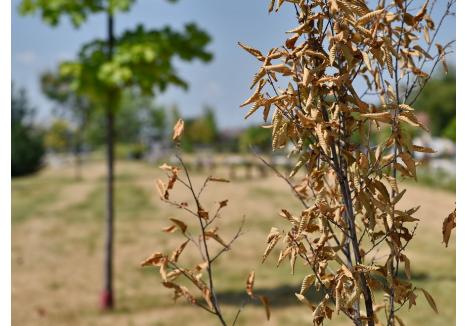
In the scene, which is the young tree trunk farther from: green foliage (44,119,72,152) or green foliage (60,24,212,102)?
green foliage (44,119,72,152)

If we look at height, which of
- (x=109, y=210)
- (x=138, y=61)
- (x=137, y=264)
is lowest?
(x=137, y=264)

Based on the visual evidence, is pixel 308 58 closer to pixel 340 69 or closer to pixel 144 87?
pixel 340 69

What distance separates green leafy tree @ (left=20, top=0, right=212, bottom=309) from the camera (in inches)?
253

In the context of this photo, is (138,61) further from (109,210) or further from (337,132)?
(337,132)

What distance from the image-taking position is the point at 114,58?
6.52m

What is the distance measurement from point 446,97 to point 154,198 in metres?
34.4

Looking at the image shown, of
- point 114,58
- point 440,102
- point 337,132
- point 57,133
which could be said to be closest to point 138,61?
point 114,58

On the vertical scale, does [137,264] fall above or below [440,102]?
below

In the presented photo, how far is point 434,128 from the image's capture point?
46406mm

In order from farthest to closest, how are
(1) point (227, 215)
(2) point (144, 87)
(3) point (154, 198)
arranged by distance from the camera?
1. (3) point (154, 198)
2. (1) point (227, 215)
3. (2) point (144, 87)

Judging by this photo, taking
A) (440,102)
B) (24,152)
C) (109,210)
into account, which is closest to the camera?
(109,210)

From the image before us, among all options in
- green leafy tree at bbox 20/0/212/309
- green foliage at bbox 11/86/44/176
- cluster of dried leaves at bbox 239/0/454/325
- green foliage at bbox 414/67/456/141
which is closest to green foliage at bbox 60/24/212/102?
green leafy tree at bbox 20/0/212/309

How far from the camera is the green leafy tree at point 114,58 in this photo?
21.1 feet
